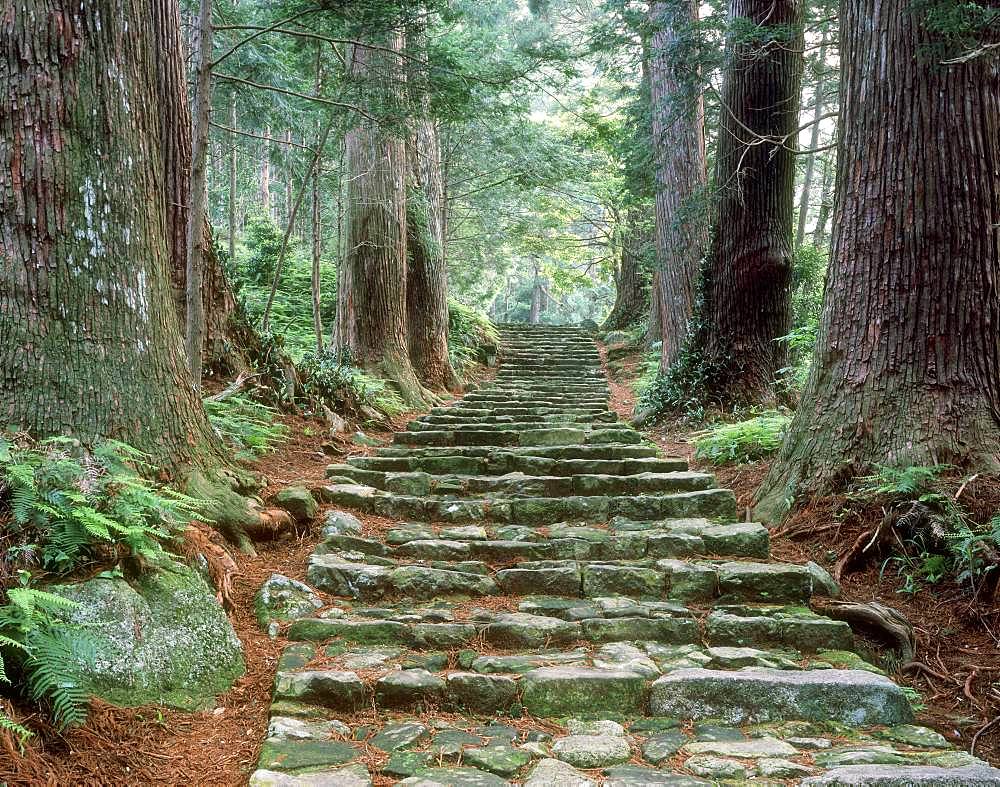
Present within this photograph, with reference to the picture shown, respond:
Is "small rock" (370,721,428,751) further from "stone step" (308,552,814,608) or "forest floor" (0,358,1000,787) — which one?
"stone step" (308,552,814,608)

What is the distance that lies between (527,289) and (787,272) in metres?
32.6

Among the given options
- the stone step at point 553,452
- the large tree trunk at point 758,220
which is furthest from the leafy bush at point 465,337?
the stone step at point 553,452

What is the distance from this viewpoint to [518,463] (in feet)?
21.4

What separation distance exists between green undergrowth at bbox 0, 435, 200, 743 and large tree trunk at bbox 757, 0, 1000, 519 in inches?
167

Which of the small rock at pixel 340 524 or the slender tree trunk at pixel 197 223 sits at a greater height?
the slender tree trunk at pixel 197 223

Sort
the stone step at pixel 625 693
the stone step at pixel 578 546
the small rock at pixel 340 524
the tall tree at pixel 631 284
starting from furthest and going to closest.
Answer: the tall tree at pixel 631 284 < the small rock at pixel 340 524 < the stone step at pixel 578 546 < the stone step at pixel 625 693

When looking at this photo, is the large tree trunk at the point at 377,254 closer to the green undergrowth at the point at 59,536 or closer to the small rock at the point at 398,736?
the green undergrowth at the point at 59,536

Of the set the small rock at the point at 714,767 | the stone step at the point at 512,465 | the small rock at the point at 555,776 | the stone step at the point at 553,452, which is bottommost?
the small rock at the point at 714,767

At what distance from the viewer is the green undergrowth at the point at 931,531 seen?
3.90 metres

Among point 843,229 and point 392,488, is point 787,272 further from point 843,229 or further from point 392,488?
point 392,488

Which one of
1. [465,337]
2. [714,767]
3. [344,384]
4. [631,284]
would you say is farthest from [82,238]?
[631,284]

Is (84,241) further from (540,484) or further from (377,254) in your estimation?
(377,254)

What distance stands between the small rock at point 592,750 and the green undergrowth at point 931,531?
7.52 feet

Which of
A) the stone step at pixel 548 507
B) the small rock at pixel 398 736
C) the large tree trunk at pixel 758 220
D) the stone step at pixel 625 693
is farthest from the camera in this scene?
the large tree trunk at pixel 758 220
